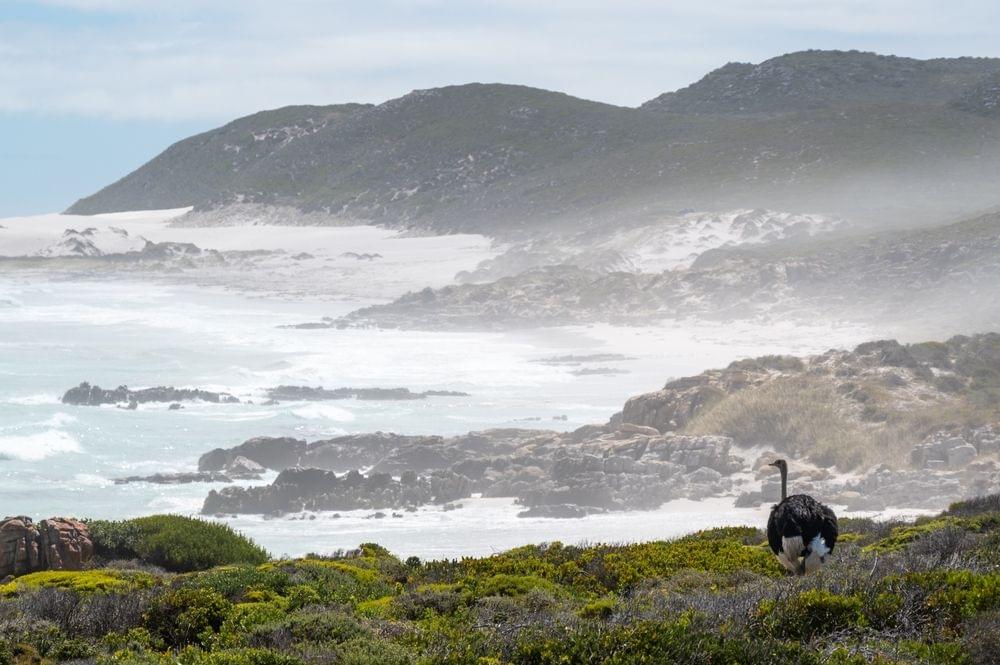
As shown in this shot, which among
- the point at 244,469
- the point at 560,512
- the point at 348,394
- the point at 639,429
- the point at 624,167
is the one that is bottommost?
the point at 560,512

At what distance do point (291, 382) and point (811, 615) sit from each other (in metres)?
52.1

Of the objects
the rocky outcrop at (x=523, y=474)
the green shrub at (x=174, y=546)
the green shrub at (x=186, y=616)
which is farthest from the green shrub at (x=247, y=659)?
the rocky outcrop at (x=523, y=474)

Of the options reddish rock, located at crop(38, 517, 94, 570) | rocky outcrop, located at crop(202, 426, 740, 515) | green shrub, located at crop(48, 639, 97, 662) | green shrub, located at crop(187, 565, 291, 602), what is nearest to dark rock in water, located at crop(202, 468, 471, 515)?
rocky outcrop, located at crop(202, 426, 740, 515)

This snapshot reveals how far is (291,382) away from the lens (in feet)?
197

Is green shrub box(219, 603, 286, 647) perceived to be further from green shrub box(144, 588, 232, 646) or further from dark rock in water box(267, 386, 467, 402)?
dark rock in water box(267, 386, 467, 402)

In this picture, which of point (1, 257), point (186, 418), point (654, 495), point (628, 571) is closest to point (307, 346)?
point (186, 418)

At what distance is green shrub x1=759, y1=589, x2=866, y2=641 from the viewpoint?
360 inches

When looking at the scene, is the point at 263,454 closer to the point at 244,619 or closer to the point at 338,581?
the point at 338,581

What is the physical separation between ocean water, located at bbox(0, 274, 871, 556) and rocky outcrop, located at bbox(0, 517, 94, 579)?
43.3 ft

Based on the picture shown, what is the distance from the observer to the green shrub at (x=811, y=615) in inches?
360

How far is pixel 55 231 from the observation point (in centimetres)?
14150

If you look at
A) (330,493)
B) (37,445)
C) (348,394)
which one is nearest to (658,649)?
(330,493)

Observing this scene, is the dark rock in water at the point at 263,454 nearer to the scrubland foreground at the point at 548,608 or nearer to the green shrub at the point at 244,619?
the scrubland foreground at the point at 548,608

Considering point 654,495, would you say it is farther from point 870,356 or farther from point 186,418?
point 186,418
